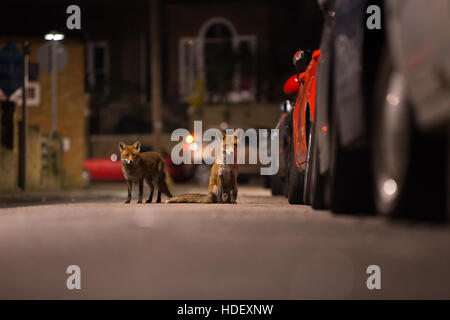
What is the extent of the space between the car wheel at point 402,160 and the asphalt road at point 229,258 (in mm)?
290

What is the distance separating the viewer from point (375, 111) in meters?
7.73

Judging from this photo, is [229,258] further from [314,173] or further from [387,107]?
[314,173]

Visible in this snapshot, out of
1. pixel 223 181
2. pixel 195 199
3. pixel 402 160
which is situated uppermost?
pixel 402 160

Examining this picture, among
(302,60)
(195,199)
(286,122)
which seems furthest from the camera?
(286,122)

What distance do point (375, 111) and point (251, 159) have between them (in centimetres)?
1686

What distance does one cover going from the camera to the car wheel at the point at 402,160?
6738mm

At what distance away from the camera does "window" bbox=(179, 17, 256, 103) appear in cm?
4038

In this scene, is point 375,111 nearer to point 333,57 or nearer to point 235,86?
point 333,57

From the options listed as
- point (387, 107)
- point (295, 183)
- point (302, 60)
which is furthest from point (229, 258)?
point (295, 183)

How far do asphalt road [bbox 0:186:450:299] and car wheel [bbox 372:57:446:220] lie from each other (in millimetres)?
290

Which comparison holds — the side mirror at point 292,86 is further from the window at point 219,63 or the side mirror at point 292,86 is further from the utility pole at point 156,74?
the window at point 219,63

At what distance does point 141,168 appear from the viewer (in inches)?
650

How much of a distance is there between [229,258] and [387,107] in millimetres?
1740

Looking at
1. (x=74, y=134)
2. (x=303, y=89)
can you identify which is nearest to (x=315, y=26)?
(x=74, y=134)
